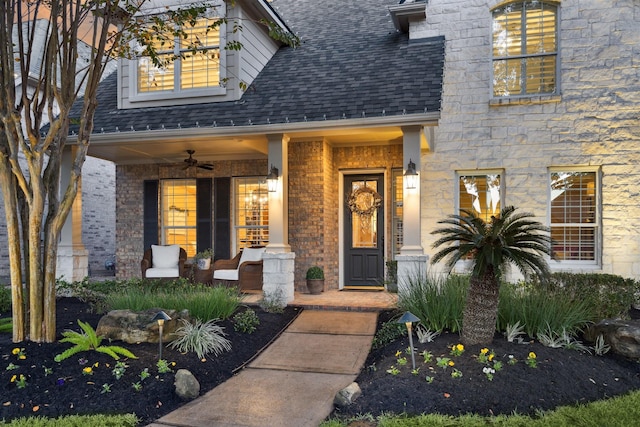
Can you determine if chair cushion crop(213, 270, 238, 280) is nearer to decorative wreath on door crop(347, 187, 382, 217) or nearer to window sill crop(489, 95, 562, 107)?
decorative wreath on door crop(347, 187, 382, 217)

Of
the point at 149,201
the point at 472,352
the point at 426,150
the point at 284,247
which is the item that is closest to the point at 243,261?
the point at 284,247

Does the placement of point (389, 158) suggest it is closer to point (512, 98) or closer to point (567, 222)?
point (512, 98)

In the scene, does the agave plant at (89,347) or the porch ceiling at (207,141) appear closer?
the agave plant at (89,347)

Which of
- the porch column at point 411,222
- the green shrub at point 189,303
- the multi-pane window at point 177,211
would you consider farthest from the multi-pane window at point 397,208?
the multi-pane window at point 177,211

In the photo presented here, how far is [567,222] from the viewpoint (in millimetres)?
9383

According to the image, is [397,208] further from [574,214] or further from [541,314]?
[541,314]

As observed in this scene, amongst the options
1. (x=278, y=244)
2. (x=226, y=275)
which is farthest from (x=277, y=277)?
(x=226, y=275)

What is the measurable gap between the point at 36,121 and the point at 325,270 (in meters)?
5.50

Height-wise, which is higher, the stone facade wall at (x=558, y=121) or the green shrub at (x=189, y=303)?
the stone facade wall at (x=558, y=121)

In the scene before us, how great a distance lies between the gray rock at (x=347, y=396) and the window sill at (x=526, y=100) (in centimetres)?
721

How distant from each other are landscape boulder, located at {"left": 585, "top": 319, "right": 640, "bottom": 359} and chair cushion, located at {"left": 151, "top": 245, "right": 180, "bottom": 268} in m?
7.65

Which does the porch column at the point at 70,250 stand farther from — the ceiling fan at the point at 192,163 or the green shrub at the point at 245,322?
the green shrub at the point at 245,322

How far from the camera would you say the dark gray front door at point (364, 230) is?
984cm

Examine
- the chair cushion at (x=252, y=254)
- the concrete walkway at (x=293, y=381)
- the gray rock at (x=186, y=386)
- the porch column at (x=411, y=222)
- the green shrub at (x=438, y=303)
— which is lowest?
the concrete walkway at (x=293, y=381)
